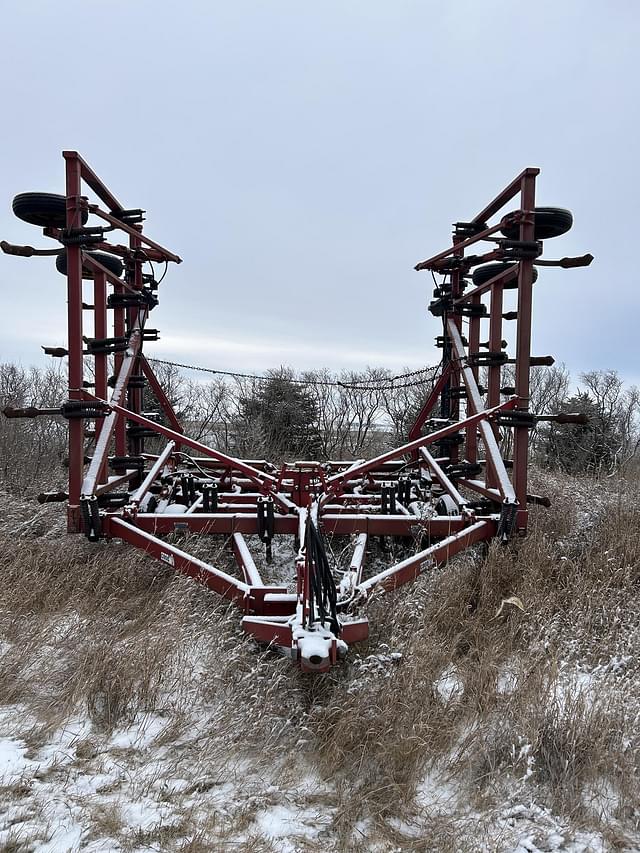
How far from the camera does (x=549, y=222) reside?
4.59m

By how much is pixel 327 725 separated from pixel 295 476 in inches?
86.5

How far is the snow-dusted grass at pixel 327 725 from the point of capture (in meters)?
2.11

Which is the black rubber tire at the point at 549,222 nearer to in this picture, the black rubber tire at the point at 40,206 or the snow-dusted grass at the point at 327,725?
the snow-dusted grass at the point at 327,725

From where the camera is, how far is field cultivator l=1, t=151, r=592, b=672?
3205 mm

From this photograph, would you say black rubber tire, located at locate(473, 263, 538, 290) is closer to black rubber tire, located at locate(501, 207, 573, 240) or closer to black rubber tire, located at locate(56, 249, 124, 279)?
black rubber tire, located at locate(501, 207, 573, 240)

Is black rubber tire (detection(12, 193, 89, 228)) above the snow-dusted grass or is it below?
above

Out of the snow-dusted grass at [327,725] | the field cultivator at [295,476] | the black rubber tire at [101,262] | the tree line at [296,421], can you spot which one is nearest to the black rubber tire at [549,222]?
the field cultivator at [295,476]

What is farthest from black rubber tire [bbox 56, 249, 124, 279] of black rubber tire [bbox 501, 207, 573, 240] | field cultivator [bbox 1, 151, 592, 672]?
black rubber tire [bbox 501, 207, 573, 240]

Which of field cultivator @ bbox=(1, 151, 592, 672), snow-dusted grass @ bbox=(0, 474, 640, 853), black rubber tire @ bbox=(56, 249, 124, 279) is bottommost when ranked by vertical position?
snow-dusted grass @ bbox=(0, 474, 640, 853)

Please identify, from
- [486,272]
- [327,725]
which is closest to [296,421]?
[486,272]

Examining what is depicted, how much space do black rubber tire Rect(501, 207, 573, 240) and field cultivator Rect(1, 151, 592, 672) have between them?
0.6 inches

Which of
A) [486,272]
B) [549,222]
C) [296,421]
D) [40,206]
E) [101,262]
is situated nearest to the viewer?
[40,206]

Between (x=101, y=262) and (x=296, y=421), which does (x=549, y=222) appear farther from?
(x=296, y=421)

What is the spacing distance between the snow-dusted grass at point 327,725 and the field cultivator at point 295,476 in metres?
0.32
